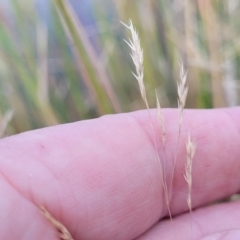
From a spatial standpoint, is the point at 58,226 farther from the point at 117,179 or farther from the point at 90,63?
the point at 90,63

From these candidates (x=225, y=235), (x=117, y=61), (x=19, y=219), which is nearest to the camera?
(x=19, y=219)

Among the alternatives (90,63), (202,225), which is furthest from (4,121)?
(202,225)

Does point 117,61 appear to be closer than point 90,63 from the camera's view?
No

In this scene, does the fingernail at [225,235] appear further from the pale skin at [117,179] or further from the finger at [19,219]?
the finger at [19,219]

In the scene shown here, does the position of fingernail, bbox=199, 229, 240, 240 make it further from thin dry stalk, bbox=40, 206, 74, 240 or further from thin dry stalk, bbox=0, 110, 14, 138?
thin dry stalk, bbox=0, 110, 14, 138

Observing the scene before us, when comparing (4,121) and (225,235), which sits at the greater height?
(4,121)

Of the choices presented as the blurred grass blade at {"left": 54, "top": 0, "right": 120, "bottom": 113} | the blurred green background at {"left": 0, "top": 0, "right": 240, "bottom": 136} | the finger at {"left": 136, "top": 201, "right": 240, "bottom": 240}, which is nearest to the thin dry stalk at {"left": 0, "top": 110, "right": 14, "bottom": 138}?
the blurred green background at {"left": 0, "top": 0, "right": 240, "bottom": 136}

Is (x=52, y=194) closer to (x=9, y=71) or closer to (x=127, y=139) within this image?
(x=127, y=139)

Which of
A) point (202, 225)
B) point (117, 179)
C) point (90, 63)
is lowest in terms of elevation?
point (202, 225)
